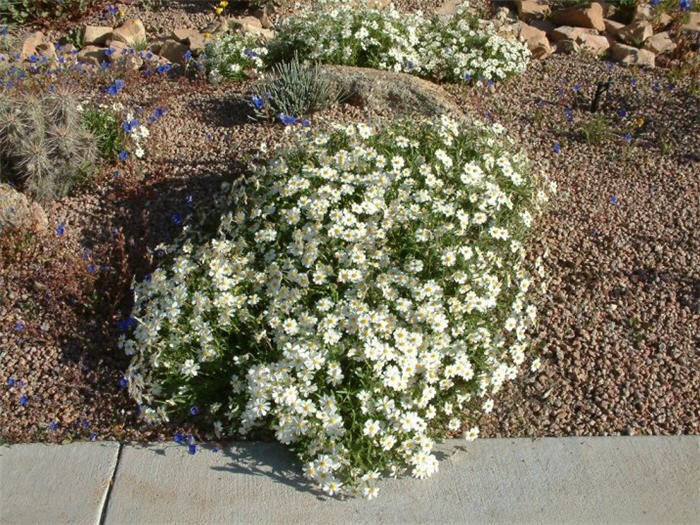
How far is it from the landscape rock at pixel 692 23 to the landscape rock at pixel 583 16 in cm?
73

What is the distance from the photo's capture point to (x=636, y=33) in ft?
22.1

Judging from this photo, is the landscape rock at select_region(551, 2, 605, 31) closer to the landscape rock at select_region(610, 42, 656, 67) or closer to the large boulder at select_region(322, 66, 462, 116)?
the landscape rock at select_region(610, 42, 656, 67)

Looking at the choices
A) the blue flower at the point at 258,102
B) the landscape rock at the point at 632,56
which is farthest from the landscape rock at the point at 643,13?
the blue flower at the point at 258,102

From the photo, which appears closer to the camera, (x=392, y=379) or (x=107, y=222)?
(x=392, y=379)

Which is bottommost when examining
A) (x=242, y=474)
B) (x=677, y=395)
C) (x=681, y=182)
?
(x=242, y=474)

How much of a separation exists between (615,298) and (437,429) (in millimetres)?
1380

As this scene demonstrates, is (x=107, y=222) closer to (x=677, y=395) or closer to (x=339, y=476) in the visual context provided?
(x=339, y=476)

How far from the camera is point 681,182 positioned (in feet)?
16.4

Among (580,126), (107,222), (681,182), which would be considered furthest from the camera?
(580,126)

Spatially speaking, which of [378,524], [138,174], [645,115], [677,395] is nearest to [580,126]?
[645,115]

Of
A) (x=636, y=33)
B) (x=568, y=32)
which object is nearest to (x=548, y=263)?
(x=568, y=32)

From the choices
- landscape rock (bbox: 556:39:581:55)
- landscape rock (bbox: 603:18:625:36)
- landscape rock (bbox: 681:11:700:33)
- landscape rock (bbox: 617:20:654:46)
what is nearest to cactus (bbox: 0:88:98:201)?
landscape rock (bbox: 556:39:581:55)

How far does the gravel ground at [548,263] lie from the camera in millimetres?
3703

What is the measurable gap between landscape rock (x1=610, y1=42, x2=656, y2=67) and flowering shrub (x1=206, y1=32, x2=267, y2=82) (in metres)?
3.06
